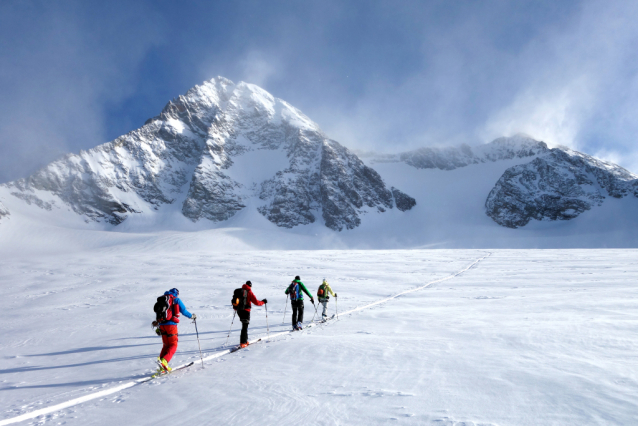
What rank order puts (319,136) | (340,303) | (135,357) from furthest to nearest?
Answer: (319,136) < (340,303) < (135,357)

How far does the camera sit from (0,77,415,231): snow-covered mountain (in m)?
97.0

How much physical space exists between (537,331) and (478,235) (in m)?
95.9

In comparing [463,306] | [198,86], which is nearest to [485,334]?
[463,306]

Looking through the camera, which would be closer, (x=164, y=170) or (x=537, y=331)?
(x=537, y=331)

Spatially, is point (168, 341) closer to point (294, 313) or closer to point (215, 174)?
point (294, 313)

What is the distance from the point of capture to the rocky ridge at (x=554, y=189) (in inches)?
4097

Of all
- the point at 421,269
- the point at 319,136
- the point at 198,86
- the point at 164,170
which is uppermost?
the point at 198,86

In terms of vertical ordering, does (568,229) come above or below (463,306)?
above

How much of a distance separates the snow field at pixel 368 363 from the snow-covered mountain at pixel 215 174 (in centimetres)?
8759

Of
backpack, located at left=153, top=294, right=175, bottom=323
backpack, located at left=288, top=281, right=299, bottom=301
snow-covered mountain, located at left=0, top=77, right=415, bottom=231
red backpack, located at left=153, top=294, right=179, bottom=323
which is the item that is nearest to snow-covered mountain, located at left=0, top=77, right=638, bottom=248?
snow-covered mountain, located at left=0, top=77, right=415, bottom=231

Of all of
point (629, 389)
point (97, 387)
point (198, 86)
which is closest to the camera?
point (629, 389)

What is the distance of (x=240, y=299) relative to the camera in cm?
838

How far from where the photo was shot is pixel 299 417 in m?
3.83

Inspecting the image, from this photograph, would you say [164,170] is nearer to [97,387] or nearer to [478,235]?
[478,235]
